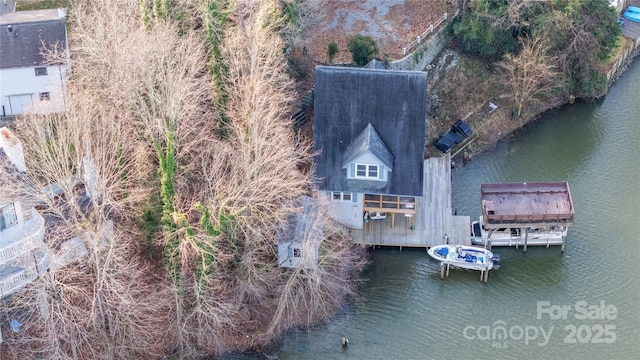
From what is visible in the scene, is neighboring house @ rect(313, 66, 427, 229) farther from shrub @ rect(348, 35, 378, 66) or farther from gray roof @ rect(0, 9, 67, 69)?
gray roof @ rect(0, 9, 67, 69)

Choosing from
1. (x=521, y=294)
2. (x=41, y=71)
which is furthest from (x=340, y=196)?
(x=41, y=71)

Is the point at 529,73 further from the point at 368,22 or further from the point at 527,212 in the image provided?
the point at 527,212

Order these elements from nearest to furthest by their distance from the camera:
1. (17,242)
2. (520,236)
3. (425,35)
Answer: (17,242) < (520,236) < (425,35)

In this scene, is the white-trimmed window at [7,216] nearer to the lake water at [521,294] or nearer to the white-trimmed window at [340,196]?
the lake water at [521,294]

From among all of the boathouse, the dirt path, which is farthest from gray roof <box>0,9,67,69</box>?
the boathouse

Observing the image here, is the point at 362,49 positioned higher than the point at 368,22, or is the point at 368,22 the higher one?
the point at 368,22
